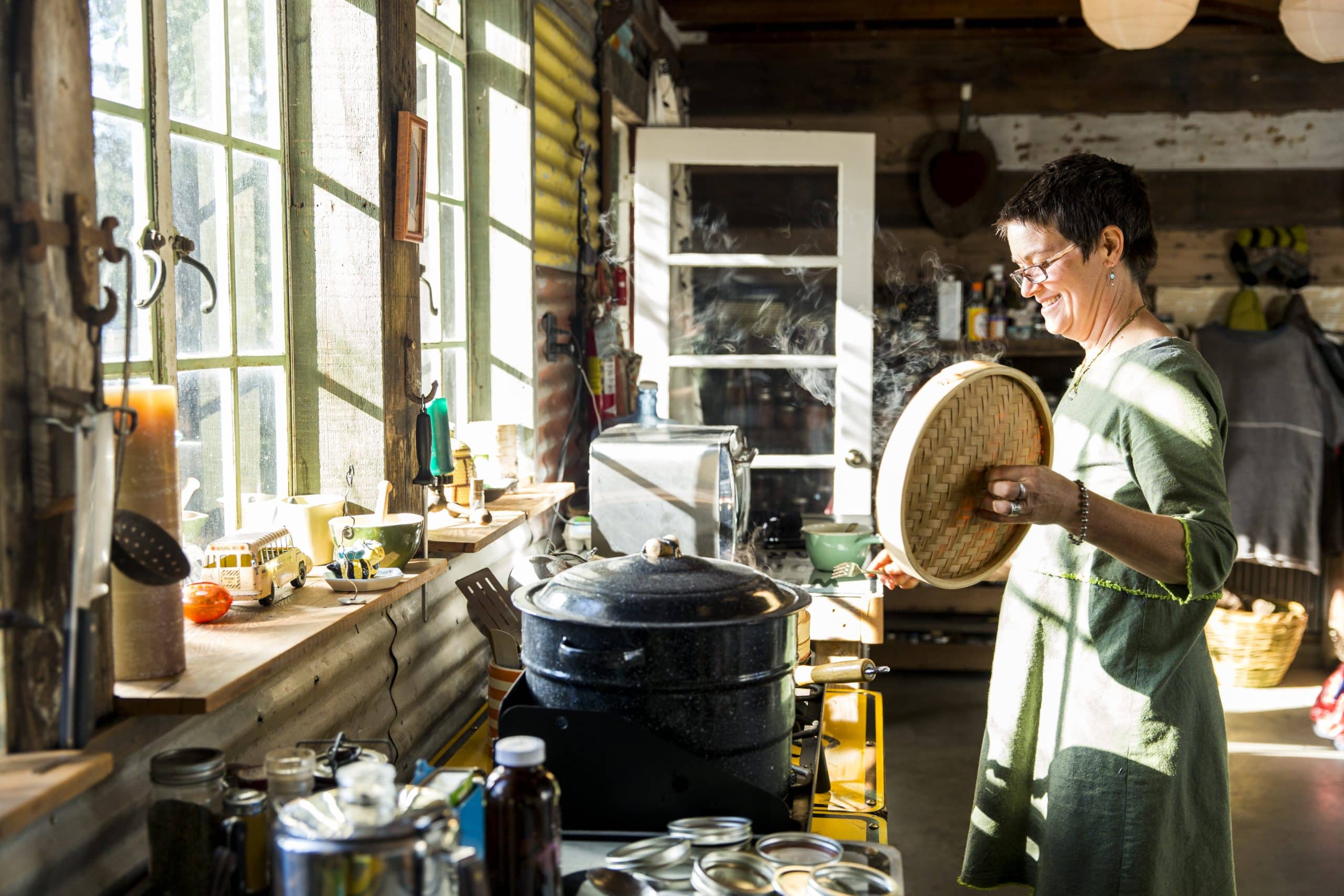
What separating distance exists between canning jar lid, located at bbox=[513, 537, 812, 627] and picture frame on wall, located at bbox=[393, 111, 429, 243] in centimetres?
85

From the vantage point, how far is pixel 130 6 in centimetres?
168

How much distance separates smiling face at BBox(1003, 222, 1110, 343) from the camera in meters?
1.98

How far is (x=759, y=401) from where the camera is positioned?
454 cm

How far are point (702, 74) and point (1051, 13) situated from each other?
1.71 m

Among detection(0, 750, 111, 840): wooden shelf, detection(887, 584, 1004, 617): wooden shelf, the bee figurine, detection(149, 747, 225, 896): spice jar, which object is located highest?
the bee figurine

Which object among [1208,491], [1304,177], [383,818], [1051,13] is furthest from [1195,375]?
[1304,177]

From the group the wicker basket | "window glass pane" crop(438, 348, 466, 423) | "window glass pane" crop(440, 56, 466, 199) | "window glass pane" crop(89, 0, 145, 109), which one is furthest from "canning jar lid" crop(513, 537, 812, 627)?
the wicker basket

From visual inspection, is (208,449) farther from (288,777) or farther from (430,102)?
(430,102)

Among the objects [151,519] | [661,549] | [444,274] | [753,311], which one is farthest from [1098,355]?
[753,311]

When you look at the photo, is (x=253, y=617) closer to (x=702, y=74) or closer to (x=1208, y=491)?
(x=1208, y=491)

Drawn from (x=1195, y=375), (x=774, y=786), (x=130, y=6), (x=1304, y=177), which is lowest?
(x=774, y=786)

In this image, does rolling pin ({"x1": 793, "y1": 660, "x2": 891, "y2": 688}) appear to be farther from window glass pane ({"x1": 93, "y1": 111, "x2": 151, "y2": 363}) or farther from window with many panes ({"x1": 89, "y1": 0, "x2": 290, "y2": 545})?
window glass pane ({"x1": 93, "y1": 111, "x2": 151, "y2": 363})

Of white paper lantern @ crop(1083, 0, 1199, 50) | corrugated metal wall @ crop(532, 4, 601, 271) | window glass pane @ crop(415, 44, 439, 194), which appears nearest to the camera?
window glass pane @ crop(415, 44, 439, 194)

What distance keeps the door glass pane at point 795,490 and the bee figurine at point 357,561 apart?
2.84m
